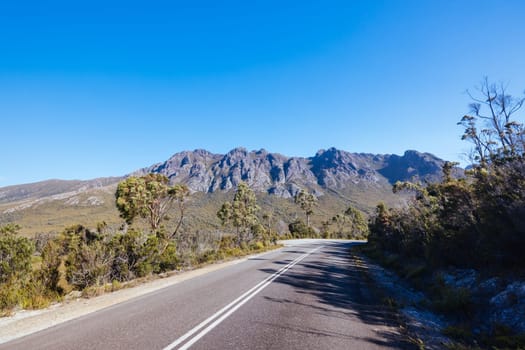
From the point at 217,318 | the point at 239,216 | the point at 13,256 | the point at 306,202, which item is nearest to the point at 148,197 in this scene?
the point at 13,256

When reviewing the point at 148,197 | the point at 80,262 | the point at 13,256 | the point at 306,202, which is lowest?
the point at 80,262

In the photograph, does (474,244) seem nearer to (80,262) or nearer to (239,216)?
(80,262)

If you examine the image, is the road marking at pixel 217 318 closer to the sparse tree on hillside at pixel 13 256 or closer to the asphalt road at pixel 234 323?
the asphalt road at pixel 234 323

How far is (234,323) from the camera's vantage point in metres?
5.14

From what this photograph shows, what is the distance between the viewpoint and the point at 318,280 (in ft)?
33.4

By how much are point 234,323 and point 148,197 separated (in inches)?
744

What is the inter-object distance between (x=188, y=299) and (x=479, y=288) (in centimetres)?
763

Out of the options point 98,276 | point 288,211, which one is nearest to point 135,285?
point 98,276

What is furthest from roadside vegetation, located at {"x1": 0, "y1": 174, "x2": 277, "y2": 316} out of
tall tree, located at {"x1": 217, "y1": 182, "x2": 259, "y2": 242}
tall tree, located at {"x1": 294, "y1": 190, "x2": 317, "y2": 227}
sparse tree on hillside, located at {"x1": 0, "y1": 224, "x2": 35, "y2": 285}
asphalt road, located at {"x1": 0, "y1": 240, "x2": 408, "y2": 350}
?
tall tree, located at {"x1": 294, "y1": 190, "x2": 317, "y2": 227}

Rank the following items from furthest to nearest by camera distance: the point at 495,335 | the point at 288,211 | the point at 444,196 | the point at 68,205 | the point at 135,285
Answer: the point at 68,205 → the point at 288,211 → the point at 444,196 → the point at 135,285 → the point at 495,335

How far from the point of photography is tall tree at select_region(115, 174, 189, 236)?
69.5 ft

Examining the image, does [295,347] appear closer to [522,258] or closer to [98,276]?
[522,258]

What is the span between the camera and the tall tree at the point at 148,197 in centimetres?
2117

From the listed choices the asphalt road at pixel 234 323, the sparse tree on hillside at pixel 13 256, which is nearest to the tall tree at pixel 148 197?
the sparse tree on hillside at pixel 13 256
